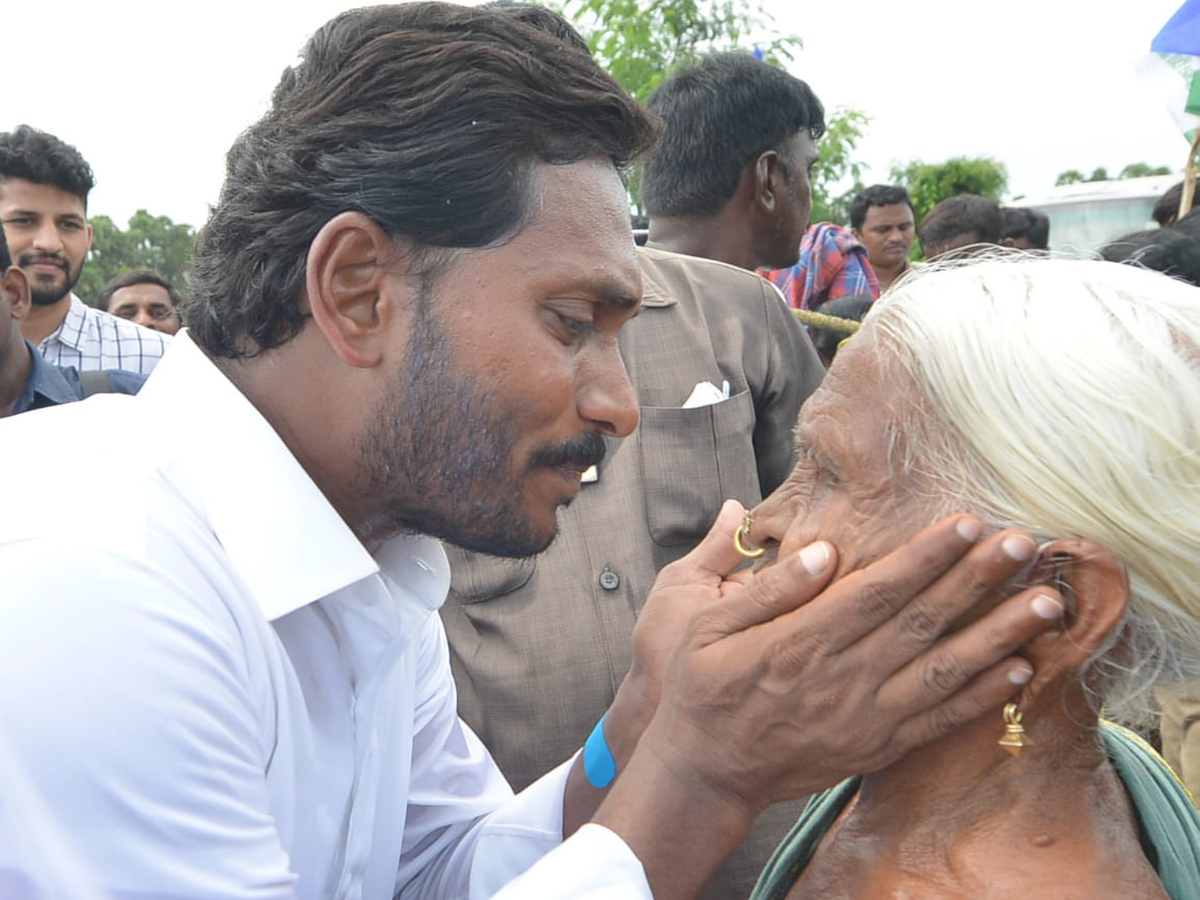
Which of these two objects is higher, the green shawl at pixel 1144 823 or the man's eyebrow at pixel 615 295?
the man's eyebrow at pixel 615 295

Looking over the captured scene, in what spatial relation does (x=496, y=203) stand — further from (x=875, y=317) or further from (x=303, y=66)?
(x=875, y=317)

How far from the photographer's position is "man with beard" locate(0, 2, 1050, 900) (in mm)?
1573

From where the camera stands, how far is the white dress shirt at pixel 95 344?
226 inches

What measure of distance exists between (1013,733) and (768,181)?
2819mm

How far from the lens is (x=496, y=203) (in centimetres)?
208

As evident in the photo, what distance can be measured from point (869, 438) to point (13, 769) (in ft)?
4.25

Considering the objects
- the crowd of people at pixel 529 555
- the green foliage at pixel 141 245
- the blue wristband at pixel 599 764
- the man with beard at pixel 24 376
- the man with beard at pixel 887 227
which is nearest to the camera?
the crowd of people at pixel 529 555

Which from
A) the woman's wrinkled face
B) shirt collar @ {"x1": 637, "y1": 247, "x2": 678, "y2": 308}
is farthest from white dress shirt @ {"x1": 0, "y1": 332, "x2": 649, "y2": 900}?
shirt collar @ {"x1": 637, "y1": 247, "x2": 678, "y2": 308}

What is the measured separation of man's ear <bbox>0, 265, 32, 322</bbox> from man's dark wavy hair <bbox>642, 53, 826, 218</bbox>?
2282 millimetres

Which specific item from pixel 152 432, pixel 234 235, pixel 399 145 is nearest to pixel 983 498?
pixel 399 145

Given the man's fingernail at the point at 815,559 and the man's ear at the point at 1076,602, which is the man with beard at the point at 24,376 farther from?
the man's ear at the point at 1076,602

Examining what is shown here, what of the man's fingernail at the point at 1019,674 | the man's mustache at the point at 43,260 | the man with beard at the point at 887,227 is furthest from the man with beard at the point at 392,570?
the man with beard at the point at 887,227

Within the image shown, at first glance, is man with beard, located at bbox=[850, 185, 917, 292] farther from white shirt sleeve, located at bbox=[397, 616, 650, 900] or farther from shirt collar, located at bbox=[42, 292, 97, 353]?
white shirt sleeve, located at bbox=[397, 616, 650, 900]

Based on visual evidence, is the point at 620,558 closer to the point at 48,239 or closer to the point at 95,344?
the point at 95,344
